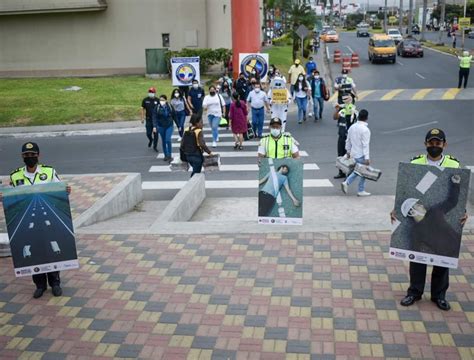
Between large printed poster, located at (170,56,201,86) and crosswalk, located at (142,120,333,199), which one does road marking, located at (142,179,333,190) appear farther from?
large printed poster, located at (170,56,201,86)

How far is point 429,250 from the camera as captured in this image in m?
5.79

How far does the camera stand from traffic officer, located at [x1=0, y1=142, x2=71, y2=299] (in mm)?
6488

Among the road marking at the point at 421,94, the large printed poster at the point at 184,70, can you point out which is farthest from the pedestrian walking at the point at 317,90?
the road marking at the point at 421,94

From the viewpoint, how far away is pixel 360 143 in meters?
10.8

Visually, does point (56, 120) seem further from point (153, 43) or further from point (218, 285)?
point (218, 285)

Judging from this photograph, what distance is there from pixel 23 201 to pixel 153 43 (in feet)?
93.9

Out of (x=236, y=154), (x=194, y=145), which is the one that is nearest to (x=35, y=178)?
(x=194, y=145)

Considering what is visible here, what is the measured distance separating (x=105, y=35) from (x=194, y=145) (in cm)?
2510

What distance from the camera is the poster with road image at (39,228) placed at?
6.21 metres

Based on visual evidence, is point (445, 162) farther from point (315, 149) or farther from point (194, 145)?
point (315, 149)

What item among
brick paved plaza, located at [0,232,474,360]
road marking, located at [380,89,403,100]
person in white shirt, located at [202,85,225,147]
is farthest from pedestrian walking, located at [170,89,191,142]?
road marking, located at [380,89,403,100]

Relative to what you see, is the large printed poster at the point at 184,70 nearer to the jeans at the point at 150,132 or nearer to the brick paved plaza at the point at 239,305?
the jeans at the point at 150,132

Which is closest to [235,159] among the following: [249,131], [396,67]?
[249,131]

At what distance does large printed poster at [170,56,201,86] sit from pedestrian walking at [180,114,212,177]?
8.27 m
